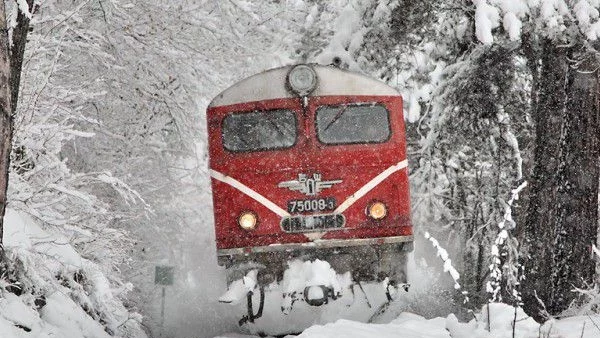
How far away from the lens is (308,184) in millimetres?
7711

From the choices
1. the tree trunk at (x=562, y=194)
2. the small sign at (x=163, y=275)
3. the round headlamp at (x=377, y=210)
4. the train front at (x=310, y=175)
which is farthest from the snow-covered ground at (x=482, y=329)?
the small sign at (x=163, y=275)

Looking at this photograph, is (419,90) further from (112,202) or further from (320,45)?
(112,202)

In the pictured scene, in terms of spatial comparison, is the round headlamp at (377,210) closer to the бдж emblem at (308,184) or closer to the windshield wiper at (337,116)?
the бдж emblem at (308,184)

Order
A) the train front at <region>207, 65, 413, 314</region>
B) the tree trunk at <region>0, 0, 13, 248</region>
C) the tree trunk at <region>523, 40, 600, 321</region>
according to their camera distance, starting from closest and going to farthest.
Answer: the tree trunk at <region>0, 0, 13, 248</region> → the tree trunk at <region>523, 40, 600, 321</region> → the train front at <region>207, 65, 413, 314</region>

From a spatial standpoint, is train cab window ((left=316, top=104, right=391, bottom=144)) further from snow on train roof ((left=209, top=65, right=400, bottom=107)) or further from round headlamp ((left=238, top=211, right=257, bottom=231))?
round headlamp ((left=238, top=211, right=257, bottom=231))

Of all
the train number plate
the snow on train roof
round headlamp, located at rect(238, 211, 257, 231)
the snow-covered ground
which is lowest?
the snow-covered ground

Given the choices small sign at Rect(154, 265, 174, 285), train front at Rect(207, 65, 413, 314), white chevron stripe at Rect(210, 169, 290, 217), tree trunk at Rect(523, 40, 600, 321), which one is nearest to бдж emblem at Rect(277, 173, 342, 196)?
train front at Rect(207, 65, 413, 314)

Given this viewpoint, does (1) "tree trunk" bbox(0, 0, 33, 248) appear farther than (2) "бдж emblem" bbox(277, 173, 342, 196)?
No

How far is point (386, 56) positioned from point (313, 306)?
4.90 m

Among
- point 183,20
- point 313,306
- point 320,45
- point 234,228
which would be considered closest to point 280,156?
point 234,228

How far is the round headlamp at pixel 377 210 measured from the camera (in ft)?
25.2

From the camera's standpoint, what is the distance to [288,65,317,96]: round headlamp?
7902mm

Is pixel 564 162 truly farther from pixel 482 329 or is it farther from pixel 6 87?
pixel 6 87

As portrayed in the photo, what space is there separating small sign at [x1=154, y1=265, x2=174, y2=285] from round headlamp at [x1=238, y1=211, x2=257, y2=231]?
3891mm
